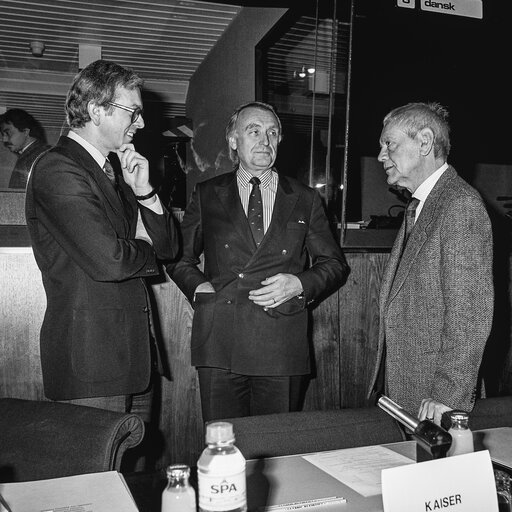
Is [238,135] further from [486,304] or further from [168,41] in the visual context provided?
[168,41]

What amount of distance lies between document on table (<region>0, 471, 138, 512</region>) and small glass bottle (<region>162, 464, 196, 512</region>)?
0.23m

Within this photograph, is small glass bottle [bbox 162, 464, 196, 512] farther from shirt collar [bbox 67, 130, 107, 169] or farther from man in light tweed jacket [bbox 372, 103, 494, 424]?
shirt collar [bbox 67, 130, 107, 169]

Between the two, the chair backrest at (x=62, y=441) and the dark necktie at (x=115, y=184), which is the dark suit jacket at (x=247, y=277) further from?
the chair backrest at (x=62, y=441)

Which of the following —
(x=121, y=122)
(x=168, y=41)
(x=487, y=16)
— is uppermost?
(x=168, y=41)

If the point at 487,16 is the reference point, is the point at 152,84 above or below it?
above

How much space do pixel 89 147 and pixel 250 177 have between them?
0.69 m

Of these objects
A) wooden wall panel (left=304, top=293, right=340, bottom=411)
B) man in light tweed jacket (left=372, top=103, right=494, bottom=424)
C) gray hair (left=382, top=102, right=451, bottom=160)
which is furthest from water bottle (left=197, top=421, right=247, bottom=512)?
wooden wall panel (left=304, top=293, right=340, bottom=411)

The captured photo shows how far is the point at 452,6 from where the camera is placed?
3.31 metres

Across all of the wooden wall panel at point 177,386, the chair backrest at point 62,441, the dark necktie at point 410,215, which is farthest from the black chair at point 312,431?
the wooden wall panel at point 177,386

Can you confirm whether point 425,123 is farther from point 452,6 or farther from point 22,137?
point 22,137

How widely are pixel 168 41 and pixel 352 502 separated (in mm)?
6660

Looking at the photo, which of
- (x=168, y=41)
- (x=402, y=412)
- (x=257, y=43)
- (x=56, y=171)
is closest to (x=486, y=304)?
(x=402, y=412)

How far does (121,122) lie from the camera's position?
1851 millimetres

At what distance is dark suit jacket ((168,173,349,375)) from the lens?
217cm
